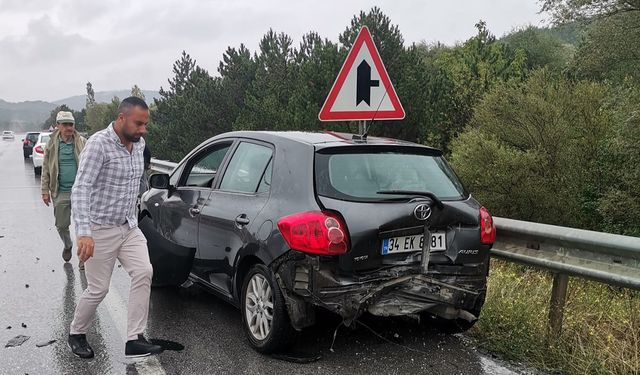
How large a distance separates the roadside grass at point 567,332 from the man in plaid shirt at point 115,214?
255 centimetres

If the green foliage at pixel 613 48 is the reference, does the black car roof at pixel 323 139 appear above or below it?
below

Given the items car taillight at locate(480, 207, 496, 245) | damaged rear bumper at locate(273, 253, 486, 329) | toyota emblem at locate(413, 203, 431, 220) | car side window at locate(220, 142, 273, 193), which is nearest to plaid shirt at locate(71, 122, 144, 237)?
car side window at locate(220, 142, 273, 193)

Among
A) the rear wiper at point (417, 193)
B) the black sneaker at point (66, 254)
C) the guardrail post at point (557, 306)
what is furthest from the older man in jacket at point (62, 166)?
the guardrail post at point (557, 306)

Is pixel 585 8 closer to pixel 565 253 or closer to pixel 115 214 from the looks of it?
pixel 565 253

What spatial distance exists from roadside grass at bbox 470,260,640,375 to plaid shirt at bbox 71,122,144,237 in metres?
2.85

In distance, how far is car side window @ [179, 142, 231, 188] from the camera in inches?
194

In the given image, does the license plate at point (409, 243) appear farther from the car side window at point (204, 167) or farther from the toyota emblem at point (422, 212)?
the car side window at point (204, 167)

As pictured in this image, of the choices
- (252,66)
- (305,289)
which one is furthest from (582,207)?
(252,66)

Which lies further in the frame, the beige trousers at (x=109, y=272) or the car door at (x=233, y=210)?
the car door at (x=233, y=210)

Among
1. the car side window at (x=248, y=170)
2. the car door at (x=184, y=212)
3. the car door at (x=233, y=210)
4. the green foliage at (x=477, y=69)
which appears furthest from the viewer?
the green foliage at (x=477, y=69)

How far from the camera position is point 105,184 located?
3873 mm

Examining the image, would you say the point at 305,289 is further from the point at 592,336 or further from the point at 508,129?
the point at 508,129

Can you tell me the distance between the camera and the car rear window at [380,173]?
3.72m

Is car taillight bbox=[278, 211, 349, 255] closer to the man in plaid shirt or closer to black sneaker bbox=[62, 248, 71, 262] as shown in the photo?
the man in plaid shirt
